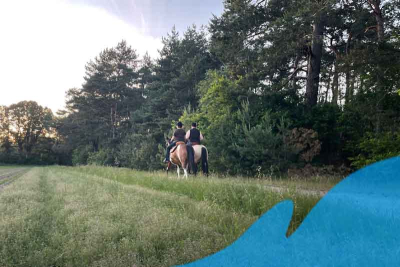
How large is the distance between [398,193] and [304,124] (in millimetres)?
9554

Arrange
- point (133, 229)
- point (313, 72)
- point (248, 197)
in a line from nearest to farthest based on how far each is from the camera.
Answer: point (133, 229), point (248, 197), point (313, 72)

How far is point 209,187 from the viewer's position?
6.84m

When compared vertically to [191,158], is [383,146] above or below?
above

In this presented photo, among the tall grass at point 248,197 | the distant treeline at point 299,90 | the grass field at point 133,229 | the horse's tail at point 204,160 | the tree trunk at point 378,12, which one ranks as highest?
the tree trunk at point 378,12

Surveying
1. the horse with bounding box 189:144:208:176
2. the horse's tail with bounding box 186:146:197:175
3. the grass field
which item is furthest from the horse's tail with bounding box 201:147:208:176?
the grass field

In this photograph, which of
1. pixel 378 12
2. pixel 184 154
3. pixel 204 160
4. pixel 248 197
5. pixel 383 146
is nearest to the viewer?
pixel 248 197

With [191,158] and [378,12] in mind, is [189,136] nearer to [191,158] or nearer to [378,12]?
[191,158]
